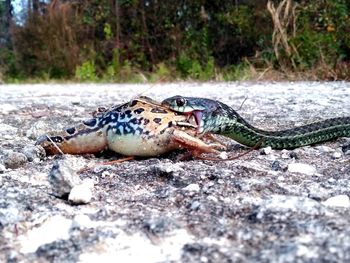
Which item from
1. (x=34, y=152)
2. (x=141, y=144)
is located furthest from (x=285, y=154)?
(x=34, y=152)

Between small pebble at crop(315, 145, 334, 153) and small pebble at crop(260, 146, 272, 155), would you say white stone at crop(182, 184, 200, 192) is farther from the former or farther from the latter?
small pebble at crop(315, 145, 334, 153)

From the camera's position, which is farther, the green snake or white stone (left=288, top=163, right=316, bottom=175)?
the green snake

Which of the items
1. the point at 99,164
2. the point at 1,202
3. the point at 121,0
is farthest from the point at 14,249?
the point at 121,0

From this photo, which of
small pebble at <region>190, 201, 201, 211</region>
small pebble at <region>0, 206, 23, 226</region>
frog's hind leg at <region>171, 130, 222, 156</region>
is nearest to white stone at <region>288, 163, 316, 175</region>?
frog's hind leg at <region>171, 130, 222, 156</region>

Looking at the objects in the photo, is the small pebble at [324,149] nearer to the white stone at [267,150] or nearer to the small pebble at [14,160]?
the white stone at [267,150]

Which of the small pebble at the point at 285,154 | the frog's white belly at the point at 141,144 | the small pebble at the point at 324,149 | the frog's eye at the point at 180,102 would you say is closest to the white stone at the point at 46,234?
the frog's white belly at the point at 141,144

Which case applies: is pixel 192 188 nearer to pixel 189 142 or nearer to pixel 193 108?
pixel 189 142

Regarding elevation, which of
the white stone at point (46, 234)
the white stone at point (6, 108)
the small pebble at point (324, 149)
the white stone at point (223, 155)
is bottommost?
the white stone at point (6, 108)

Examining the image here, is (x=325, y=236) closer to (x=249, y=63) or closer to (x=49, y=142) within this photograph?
(x=49, y=142)
